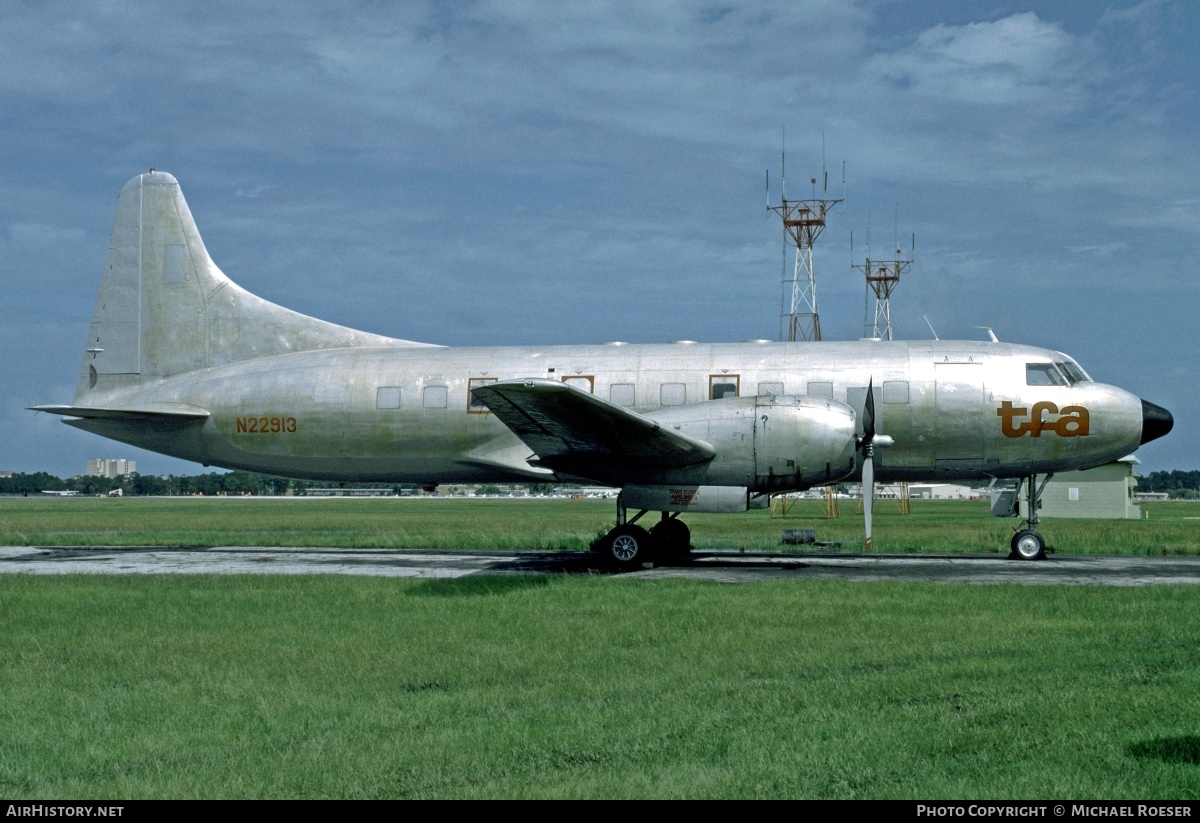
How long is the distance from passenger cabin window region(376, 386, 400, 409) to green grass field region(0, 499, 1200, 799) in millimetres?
7292

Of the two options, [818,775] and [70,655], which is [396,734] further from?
[70,655]

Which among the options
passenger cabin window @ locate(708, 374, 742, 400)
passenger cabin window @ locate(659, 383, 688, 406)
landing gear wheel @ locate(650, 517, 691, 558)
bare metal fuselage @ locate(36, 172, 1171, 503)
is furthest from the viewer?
landing gear wheel @ locate(650, 517, 691, 558)

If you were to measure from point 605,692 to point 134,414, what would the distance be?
58.0ft

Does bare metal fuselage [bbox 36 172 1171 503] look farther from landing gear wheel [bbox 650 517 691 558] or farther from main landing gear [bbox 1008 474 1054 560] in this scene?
landing gear wheel [bbox 650 517 691 558]

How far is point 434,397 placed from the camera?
22.6m

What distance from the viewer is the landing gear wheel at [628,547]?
19969mm

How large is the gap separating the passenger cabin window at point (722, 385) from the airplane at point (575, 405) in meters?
0.04

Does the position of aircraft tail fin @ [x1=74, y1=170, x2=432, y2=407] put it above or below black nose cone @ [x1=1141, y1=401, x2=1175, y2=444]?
above

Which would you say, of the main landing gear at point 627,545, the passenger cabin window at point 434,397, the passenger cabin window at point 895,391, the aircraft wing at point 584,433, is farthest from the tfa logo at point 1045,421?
the passenger cabin window at point 434,397

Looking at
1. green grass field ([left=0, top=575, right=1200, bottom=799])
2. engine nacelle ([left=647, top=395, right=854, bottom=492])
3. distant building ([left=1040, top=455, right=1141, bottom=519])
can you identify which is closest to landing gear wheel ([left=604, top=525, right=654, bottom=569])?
engine nacelle ([left=647, top=395, right=854, bottom=492])

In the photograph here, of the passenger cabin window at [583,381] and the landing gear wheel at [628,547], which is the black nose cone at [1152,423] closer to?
the landing gear wheel at [628,547]

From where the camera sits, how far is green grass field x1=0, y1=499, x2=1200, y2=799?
21.9ft

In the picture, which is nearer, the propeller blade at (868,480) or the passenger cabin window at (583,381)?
the propeller blade at (868,480)

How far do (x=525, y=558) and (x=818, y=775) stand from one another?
16256mm
